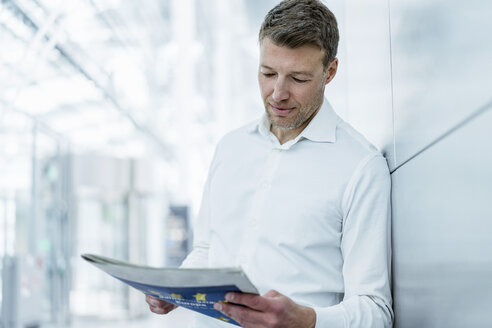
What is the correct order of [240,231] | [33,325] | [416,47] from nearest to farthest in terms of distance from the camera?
[416,47] → [240,231] → [33,325]

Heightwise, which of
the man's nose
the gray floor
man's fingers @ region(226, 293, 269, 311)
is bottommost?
the gray floor

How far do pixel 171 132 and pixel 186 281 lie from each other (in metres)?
20.4

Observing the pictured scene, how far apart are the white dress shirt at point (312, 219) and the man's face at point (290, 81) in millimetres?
96

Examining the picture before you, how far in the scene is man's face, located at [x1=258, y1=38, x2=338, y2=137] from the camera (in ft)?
5.69

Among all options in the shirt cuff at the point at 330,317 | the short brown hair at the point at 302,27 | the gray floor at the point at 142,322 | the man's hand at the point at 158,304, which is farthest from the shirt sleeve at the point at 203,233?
the gray floor at the point at 142,322

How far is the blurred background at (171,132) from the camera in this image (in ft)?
2.92

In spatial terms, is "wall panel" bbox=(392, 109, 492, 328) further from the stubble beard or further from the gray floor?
the gray floor

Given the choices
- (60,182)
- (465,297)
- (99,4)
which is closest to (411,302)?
(465,297)

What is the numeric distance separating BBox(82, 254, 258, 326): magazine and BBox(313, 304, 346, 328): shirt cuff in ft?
0.88

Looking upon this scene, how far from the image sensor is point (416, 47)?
1.23 m

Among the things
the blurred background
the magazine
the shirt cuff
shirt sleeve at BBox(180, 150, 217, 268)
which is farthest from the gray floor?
the magazine

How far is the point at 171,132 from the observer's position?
840 inches

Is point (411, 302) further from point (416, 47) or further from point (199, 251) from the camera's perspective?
point (199, 251)

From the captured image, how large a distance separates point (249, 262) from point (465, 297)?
0.98 meters
